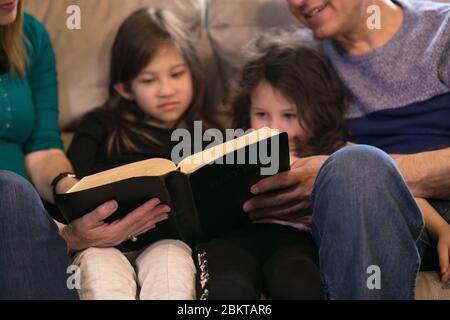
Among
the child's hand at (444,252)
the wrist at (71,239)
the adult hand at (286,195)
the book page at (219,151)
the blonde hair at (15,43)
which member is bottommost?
the child's hand at (444,252)

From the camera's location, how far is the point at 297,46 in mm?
1721

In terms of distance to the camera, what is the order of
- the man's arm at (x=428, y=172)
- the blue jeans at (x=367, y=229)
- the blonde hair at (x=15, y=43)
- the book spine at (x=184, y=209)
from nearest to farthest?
the blue jeans at (x=367, y=229), the book spine at (x=184, y=209), the man's arm at (x=428, y=172), the blonde hair at (x=15, y=43)

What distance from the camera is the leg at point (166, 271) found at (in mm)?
1210

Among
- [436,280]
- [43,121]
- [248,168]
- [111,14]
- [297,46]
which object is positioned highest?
[111,14]

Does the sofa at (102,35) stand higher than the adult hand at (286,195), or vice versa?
the sofa at (102,35)

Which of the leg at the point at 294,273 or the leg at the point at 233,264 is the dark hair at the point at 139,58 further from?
the leg at the point at 294,273

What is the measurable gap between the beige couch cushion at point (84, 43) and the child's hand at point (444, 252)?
95cm

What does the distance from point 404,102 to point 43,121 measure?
0.92 m

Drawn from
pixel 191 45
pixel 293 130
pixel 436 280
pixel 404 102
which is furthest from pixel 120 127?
pixel 436 280

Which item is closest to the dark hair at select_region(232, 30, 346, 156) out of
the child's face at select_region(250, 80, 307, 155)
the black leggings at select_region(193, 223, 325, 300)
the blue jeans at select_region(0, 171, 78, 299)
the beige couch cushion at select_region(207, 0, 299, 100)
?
the child's face at select_region(250, 80, 307, 155)

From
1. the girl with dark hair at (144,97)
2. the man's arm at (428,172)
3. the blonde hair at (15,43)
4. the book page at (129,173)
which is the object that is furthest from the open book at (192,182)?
the blonde hair at (15,43)

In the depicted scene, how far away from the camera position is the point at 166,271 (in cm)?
126
